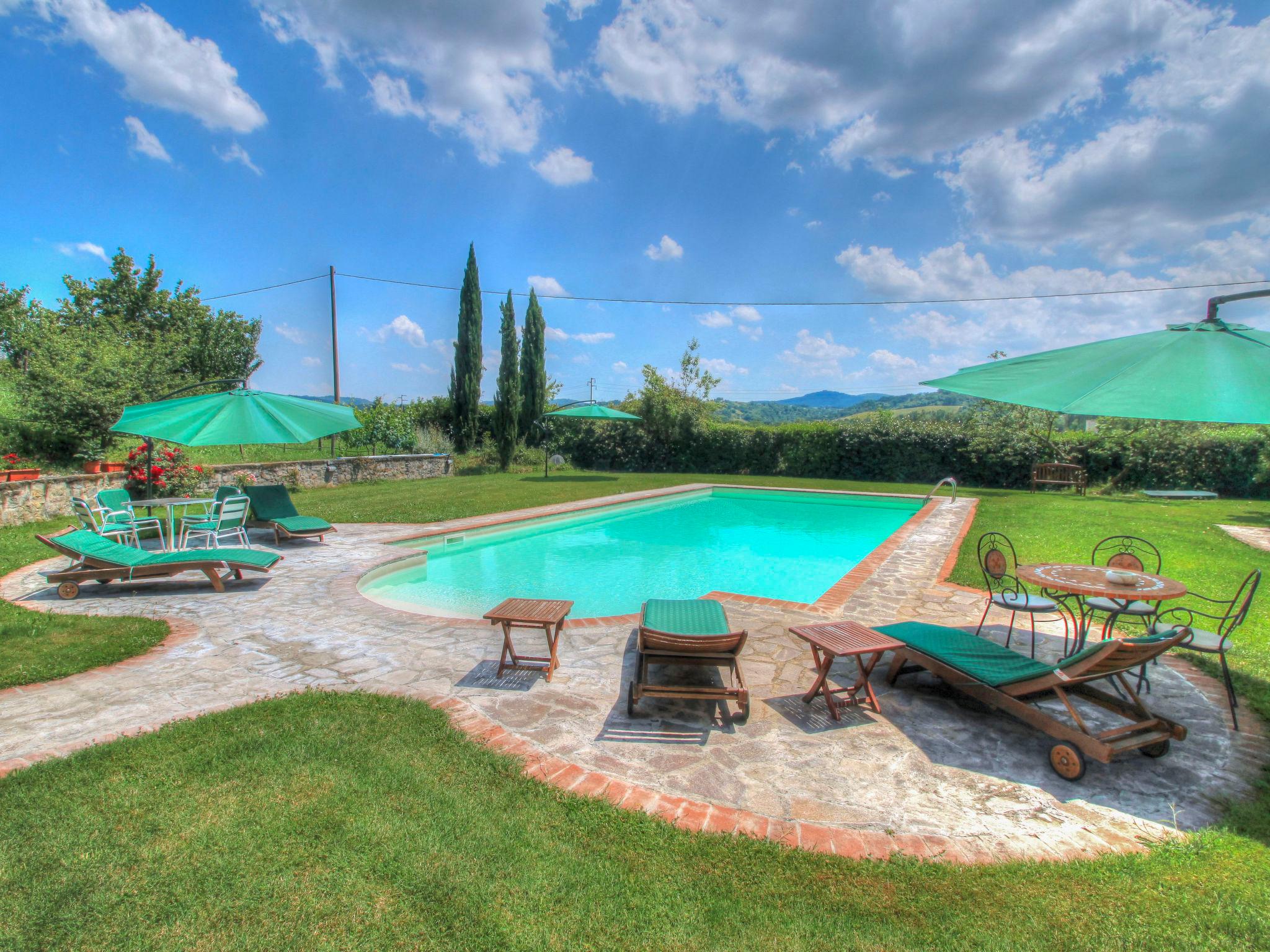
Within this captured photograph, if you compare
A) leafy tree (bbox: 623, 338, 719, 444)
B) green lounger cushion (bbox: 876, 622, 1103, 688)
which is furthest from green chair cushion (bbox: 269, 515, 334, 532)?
leafy tree (bbox: 623, 338, 719, 444)

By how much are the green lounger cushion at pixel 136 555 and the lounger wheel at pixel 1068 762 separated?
7.75 m

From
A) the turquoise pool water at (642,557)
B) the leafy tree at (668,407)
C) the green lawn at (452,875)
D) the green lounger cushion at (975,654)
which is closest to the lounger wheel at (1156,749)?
the green lawn at (452,875)

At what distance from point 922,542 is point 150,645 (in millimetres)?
10369

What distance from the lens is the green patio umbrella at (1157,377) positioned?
9.65 ft

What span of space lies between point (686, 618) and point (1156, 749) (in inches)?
118

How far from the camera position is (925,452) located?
64.4ft

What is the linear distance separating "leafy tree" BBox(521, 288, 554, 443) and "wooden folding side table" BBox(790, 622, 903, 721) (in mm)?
19792

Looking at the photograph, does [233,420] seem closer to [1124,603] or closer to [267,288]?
[1124,603]

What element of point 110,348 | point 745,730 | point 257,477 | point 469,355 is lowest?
point 745,730

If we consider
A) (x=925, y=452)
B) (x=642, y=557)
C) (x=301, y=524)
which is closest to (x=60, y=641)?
(x=301, y=524)

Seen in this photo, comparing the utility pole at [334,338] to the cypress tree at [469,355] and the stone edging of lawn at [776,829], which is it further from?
the stone edging of lawn at [776,829]

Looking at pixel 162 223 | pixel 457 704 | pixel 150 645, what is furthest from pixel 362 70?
pixel 457 704

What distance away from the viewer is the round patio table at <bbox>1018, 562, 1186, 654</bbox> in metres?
3.88

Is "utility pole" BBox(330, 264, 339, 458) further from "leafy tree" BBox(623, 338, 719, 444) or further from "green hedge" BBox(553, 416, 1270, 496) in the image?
"leafy tree" BBox(623, 338, 719, 444)
